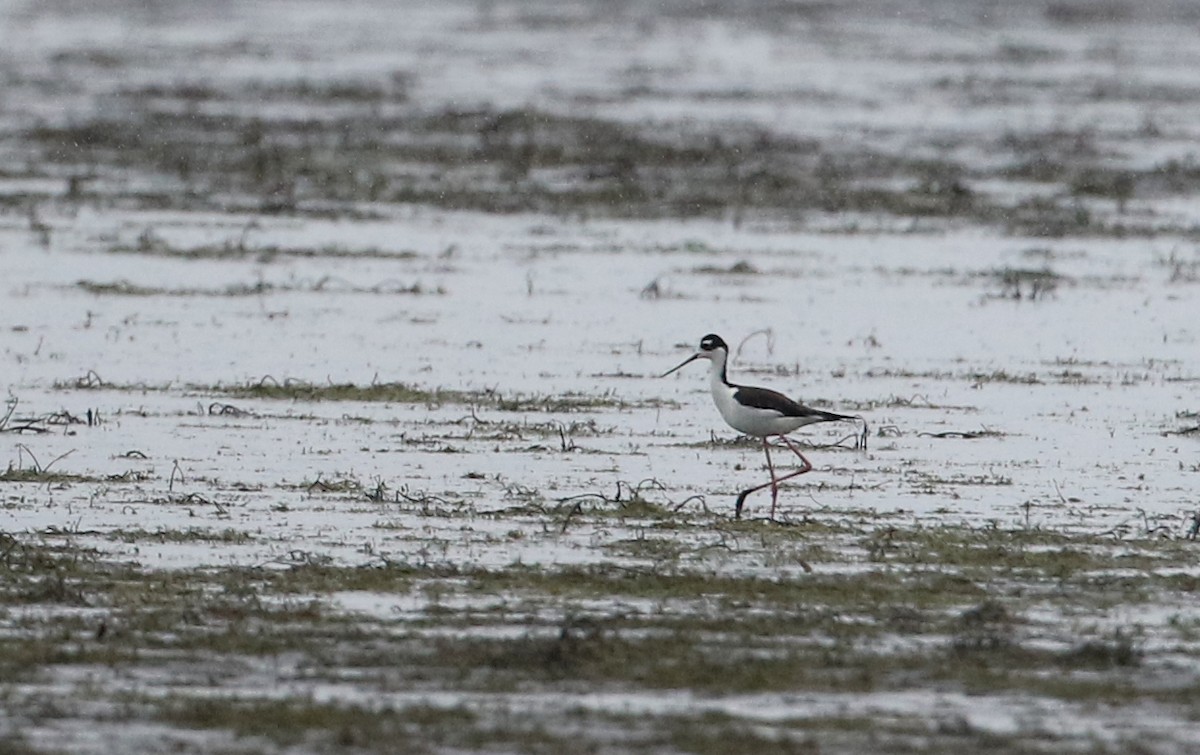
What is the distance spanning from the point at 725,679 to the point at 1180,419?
6.61 m

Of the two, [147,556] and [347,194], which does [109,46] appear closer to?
[347,194]

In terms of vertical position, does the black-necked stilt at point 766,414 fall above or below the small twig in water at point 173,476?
above

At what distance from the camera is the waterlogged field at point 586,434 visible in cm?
746

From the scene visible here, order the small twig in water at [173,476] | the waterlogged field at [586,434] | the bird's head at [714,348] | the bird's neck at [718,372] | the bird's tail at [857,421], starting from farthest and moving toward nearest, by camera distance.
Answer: the bird's head at [714,348], the bird's neck at [718,372], the bird's tail at [857,421], the small twig in water at [173,476], the waterlogged field at [586,434]

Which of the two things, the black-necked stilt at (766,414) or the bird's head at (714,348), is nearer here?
the black-necked stilt at (766,414)

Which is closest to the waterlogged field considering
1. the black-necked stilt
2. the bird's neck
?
the black-necked stilt

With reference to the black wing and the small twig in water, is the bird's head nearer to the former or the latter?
the black wing

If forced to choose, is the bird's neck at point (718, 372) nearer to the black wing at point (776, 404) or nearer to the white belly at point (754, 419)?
the white belly at point (754, 419)

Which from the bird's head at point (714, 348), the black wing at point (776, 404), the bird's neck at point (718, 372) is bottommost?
the black wing at point (776, 404)

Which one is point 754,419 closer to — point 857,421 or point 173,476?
point 857,421

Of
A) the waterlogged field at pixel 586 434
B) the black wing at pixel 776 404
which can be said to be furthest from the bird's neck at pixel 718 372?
the waterlogged field at pixel 586 434

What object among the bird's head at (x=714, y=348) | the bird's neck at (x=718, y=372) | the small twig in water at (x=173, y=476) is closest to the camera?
the small twig in water at (x=173, y=476)

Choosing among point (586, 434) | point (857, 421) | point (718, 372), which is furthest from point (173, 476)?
point (857, 421)

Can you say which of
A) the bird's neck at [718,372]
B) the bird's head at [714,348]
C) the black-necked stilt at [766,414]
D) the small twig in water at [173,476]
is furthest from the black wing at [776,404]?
the small twig in water at [173,476]
